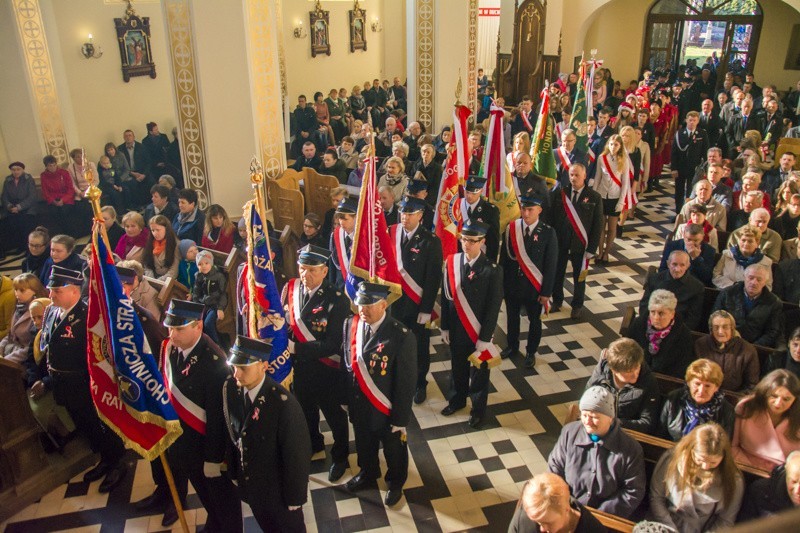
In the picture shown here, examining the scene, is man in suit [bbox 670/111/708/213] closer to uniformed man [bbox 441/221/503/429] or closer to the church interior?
the church interior

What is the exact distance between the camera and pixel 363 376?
4234 millimetres

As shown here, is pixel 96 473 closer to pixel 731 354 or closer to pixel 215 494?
pixel 215 494

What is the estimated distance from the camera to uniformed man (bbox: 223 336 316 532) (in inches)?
138

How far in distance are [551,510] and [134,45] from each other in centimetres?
1174

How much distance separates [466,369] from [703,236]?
2.47 metres

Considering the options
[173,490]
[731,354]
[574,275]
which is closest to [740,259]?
[731,354]

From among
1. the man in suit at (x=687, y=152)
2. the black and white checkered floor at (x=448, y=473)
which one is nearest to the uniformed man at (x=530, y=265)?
the black and white checkered floor at (x=448, y=473)

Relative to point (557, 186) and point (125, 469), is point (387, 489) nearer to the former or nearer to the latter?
point (125, 469)

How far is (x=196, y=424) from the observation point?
399 cm

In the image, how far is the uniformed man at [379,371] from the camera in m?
4.17

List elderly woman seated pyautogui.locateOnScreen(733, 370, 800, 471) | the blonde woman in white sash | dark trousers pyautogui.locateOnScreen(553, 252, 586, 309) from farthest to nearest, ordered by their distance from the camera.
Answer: the blonde woman in white sash → dark trousers pyautogui.locateOnScreen(553, 252, 586, 309) → elderly woman seated pyautogui.locateOnScreen(733, 370, 800, 471)

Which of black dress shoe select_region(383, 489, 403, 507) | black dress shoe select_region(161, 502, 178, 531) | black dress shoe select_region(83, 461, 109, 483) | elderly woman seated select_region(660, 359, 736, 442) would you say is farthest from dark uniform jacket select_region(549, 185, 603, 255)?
black dress shoe select_region(83, 461, 109, 483)

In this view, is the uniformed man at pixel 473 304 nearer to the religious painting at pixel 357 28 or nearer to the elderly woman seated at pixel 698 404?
the elderly woman seated at pixel 698 404

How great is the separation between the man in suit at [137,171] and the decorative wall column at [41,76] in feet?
3.64
